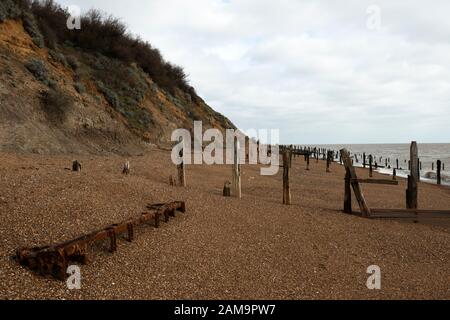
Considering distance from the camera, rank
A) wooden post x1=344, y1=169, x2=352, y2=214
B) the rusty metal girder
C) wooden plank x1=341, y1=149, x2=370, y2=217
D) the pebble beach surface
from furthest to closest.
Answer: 1. wooden post x1=344, y1=169, x2=352, y2=214
2. wooden plank x1=341, y1=149, x2=370, y2=217
3. the pebble beach surface
4. the rusty metal girder

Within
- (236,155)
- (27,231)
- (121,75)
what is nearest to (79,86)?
(121,75)

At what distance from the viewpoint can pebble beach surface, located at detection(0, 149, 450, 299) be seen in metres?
5.44

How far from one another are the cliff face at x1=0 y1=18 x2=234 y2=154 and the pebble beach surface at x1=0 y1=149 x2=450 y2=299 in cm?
478

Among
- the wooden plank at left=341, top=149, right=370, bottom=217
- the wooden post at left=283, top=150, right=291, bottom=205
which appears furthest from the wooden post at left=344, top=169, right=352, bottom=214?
the wooden post at left=283, top=150, right=291, bottom=205

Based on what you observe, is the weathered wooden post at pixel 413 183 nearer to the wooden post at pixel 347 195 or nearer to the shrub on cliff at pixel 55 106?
the wooden post at pixel 347 195

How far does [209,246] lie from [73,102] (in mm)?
14552

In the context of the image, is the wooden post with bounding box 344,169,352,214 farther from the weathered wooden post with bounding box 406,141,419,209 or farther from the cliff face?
the cliff face

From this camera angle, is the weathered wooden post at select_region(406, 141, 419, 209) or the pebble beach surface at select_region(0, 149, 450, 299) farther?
the weathered wooden post at select_region(406, 141, 419, 209)

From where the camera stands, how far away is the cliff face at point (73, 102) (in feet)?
52.2

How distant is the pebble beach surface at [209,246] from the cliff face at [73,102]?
4776mm

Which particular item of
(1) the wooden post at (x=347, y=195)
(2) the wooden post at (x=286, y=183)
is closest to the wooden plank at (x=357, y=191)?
(1) the wooden post at (x=347, y=195)

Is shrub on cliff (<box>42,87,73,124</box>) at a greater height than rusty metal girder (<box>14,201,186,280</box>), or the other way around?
shrub on cliff (<box>42,87,73,124</box>)
